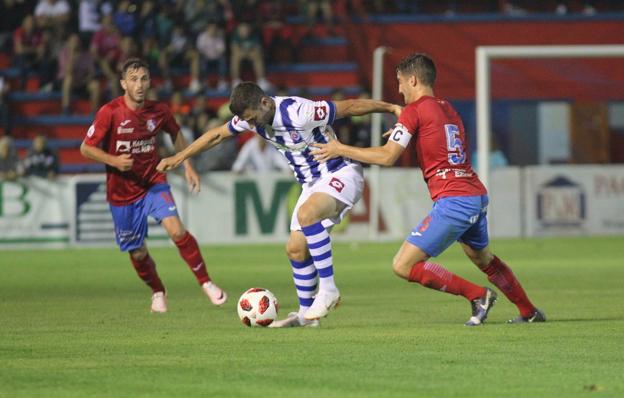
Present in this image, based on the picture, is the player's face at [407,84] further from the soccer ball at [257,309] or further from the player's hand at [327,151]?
the soccer ball at [257,309]

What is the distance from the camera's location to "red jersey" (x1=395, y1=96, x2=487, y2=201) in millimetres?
10000

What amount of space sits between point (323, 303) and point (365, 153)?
1.29m

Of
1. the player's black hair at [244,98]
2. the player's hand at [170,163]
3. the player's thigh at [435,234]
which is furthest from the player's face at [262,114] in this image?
the player's thigh at [435,234]

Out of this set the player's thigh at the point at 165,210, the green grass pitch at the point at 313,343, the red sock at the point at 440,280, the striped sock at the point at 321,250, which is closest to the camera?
the green grass pitch at the point at 313,343

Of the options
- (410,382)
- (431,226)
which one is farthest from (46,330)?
(410,382)

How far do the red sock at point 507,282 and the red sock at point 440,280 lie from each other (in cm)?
25

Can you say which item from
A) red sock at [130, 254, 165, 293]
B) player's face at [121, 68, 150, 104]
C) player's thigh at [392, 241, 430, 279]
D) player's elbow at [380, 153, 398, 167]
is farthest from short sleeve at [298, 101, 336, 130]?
red sock at [130, 254, 165, 293]

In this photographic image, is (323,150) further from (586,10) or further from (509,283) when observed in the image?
(586,10)

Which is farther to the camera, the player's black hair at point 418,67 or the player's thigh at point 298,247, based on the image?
the player's thigh at point 298,247

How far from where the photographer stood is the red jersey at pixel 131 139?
40.1 feet

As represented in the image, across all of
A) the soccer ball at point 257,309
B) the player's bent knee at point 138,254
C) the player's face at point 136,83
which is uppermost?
the player's face at point 136,83

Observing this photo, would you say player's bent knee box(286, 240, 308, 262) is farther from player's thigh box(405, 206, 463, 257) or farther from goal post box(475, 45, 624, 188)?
goal post box(475, 45, 624, 188)

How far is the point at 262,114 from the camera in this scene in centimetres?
1023

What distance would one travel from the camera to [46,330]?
411 inches
